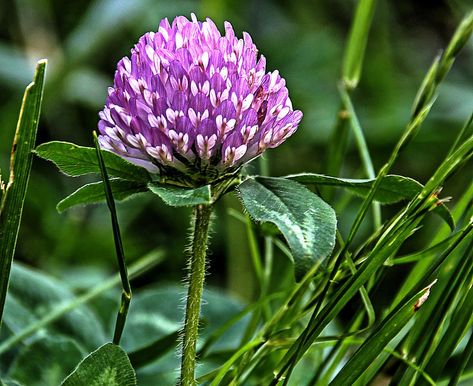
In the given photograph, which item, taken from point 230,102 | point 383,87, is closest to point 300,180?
point 230,102

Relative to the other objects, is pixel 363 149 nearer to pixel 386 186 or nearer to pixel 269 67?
pixel 386 186

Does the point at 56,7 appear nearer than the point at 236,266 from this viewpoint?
No

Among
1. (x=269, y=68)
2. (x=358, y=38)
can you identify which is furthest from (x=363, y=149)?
(x=269, y=68)

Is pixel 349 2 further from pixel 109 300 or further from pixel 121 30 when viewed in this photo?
pixel 109 300

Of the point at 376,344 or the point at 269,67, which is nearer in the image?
the point at 376,344

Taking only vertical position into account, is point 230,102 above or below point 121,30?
below

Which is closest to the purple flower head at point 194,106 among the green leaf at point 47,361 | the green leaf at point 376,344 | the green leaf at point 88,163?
the green leaf at point 88,163

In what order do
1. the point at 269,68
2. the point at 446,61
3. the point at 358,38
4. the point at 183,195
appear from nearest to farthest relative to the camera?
1. the point at 183,195
2. the point at 446,61
3. the point at 358,38
4. the point at 269,68
